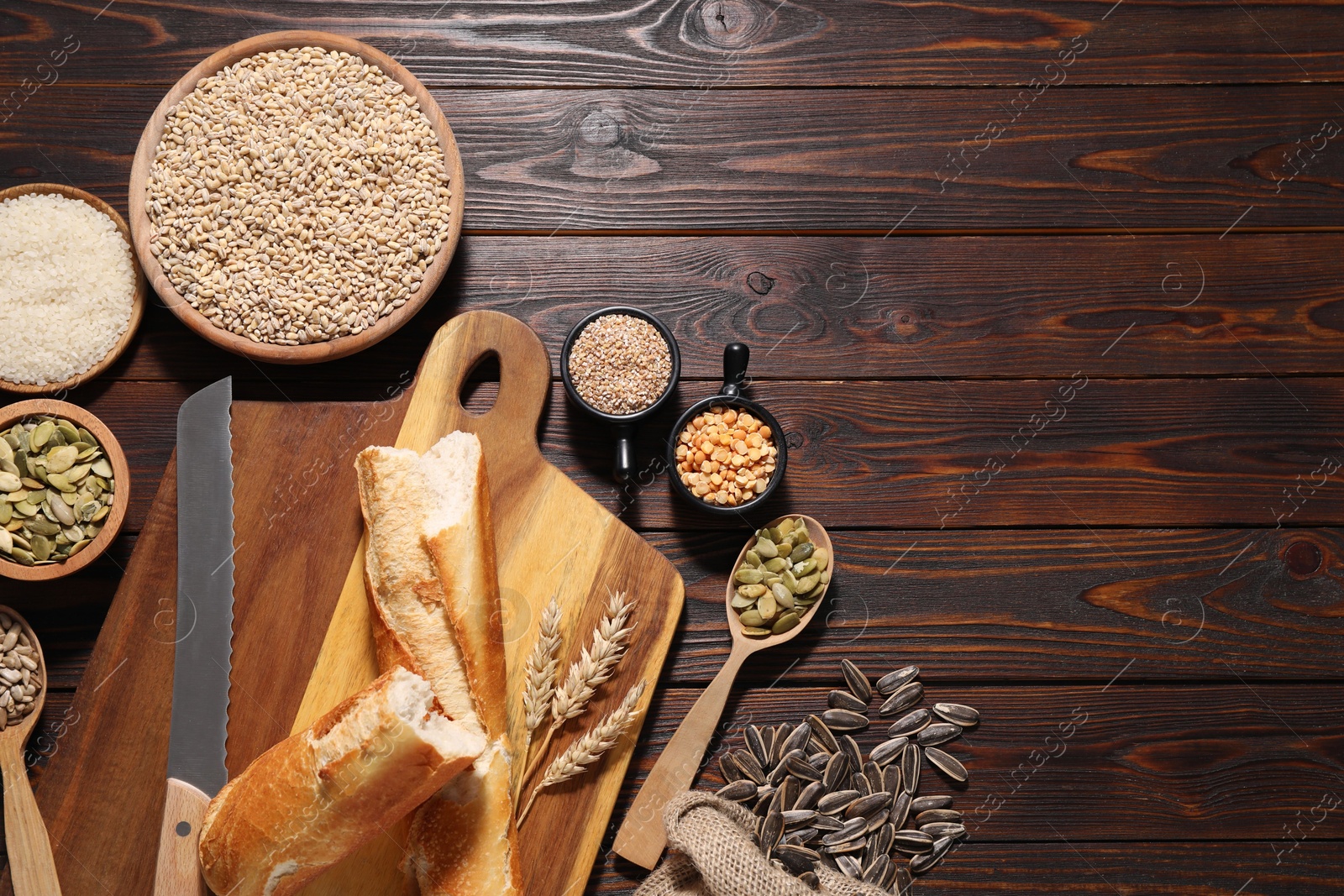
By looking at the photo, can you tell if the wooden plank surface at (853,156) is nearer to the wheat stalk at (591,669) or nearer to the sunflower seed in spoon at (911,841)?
the wheat stalk at (591,669)

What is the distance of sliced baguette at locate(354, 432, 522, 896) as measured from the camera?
5.77 ft

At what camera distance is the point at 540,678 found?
1.96 meters

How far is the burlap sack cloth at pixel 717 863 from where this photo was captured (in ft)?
6.27

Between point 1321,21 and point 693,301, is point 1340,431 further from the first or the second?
point 693,301

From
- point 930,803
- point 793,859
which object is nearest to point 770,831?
point 793,859

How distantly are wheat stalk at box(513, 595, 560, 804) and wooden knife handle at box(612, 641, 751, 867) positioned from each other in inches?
11.6

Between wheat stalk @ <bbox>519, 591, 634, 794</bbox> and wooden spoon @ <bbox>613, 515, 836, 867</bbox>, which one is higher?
wheat stalk @ <bbox>519, 591, 634, 794</bbox>

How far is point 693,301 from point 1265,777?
2.00 metres

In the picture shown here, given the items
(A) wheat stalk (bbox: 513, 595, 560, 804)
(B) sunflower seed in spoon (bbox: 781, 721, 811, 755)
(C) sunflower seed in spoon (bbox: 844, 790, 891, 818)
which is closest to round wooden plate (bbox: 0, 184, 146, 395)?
(A) wheat stalk (bbox: 513, 595, 560, 804)

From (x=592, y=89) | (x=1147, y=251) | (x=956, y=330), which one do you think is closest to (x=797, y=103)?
(x=592, y=89)

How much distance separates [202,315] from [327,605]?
747 millimetres

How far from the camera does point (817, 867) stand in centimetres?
207

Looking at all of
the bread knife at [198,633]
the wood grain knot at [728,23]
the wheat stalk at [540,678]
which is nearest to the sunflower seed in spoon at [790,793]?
the wheat stalk at [540,678]

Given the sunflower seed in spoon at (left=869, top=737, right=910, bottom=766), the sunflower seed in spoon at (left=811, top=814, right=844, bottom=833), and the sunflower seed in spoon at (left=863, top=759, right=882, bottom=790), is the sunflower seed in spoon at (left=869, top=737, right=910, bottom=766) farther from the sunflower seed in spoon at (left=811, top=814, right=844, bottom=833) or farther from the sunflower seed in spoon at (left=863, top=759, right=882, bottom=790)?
the sunflower seed in spoon at (left=811, top=814, right=844, bottom=833)
